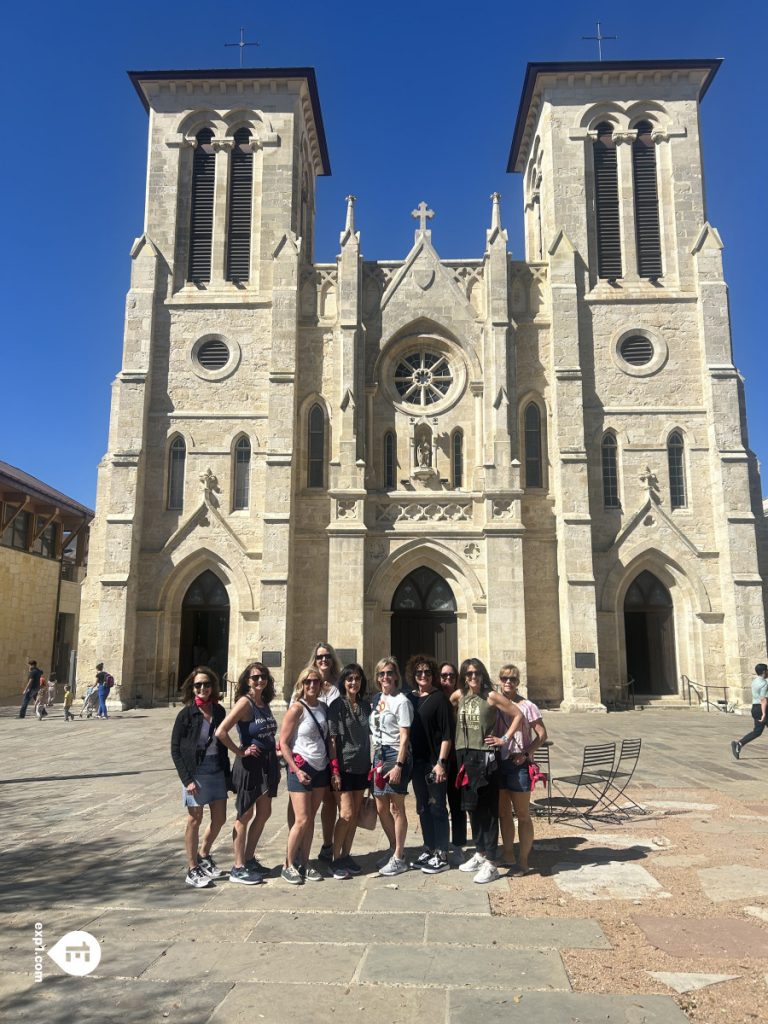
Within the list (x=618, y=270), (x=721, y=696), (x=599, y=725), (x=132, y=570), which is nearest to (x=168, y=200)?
(x=132, y=570)

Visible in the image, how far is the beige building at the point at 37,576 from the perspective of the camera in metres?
30.0

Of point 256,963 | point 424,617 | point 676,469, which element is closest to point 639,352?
point 676,469

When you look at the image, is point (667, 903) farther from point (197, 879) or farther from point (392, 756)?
point (197, 879)

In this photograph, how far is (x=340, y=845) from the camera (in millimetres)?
6922

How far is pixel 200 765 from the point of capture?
6543 mm

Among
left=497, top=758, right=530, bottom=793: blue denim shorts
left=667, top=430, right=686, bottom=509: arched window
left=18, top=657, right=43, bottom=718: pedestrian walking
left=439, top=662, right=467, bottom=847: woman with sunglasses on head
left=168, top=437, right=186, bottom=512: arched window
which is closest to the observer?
left=497, top=758, right=530, bottom=793: blue denim shorts

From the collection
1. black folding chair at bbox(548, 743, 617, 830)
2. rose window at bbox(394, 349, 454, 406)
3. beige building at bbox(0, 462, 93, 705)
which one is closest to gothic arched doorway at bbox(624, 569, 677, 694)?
rose window at bbox(394, 349, 454, 406)

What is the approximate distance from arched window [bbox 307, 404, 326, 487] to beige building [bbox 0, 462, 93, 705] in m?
12.7

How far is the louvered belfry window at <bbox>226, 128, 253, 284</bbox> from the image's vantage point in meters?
27.2

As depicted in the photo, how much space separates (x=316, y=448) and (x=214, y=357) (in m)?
4.82

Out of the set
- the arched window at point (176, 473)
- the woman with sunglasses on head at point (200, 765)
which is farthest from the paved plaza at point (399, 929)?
the arched window at point (176, 473)

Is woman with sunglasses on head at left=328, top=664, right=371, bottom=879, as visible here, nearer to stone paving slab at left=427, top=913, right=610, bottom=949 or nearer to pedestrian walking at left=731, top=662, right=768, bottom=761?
stone paving slab at left=427, top=913, right=610, bottom=949

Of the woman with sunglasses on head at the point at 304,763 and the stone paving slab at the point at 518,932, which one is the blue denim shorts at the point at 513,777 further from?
the woman with sunglasses on head at the point at 304,763

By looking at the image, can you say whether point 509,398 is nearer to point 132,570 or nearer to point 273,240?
point 273,240
